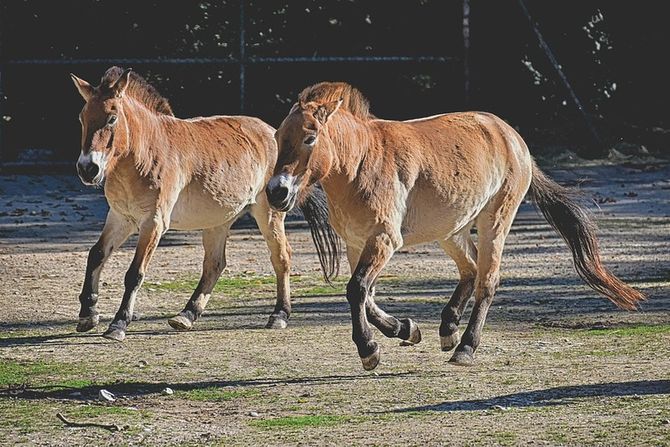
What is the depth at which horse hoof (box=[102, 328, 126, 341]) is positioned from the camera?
9.52m

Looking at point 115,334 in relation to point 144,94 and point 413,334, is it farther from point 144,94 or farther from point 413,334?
point 413,334

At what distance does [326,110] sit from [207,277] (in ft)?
8.74

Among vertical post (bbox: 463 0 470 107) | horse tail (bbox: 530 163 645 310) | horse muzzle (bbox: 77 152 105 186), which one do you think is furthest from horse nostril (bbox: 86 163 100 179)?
vertical post (bbox: 463 0 470 107)

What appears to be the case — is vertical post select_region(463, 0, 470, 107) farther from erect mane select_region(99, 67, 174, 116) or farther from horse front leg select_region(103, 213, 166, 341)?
horse front leg select_region(103, 213, 166, 341)

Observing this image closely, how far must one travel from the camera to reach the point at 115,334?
9523mm

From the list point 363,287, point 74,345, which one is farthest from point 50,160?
point 363,287

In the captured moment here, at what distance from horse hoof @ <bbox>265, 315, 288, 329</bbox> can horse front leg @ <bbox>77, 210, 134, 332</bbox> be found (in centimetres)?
112

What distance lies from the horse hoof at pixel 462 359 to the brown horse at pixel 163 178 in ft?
5.72

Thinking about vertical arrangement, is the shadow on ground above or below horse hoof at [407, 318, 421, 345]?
above

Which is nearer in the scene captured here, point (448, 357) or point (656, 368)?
point (656, 368)

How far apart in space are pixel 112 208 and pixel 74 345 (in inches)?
44.1

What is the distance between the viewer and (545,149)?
63.5 ft

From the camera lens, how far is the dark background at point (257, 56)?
18.1 m

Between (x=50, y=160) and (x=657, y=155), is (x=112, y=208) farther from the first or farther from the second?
(x=657, y=155)
